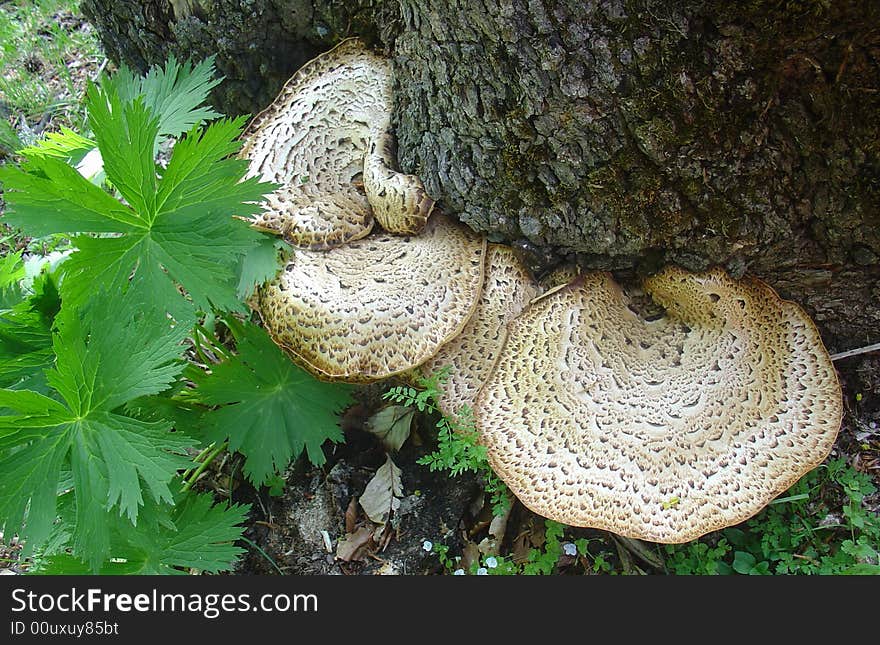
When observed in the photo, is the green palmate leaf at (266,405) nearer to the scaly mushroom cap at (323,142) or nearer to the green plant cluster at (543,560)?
the scaly mushroom cap at (323,142)

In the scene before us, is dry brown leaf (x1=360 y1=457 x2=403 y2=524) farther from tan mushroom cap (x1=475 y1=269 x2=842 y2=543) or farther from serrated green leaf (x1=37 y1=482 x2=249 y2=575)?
tan mushroom cap (x1=475 y1=269 x2=842 y2=543)

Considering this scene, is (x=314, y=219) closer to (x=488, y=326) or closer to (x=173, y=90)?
(x=488, y=326)

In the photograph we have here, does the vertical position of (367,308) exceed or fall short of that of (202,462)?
it exceeds it

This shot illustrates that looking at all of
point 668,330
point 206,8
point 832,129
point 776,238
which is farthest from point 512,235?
point 206,8

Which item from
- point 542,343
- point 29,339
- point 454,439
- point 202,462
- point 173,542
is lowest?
point 202,462

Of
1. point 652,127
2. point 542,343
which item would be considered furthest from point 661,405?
point 652,127

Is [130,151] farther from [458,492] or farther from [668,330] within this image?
[668,330]
